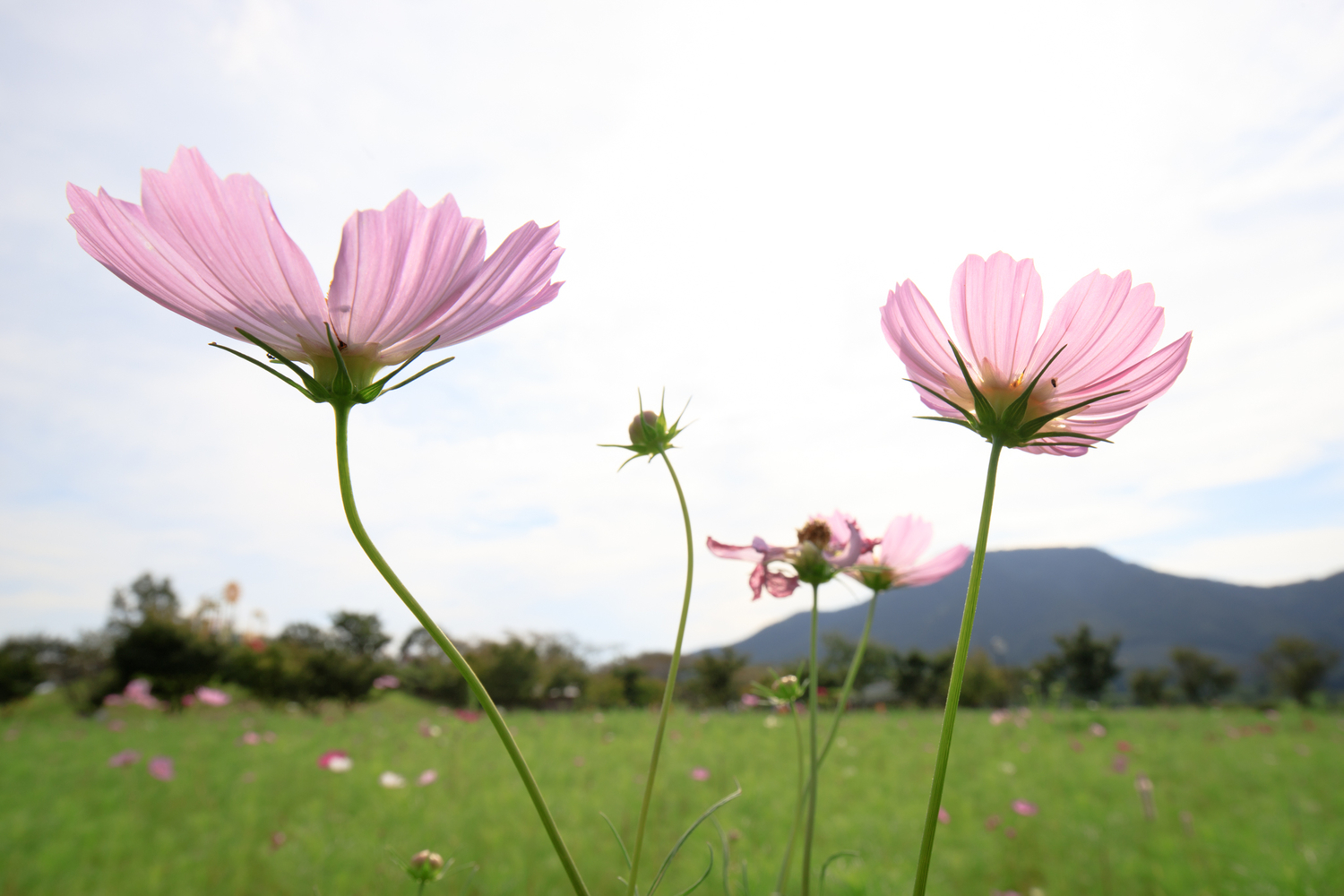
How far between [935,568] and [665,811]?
2.91 m

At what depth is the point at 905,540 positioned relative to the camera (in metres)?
0.76

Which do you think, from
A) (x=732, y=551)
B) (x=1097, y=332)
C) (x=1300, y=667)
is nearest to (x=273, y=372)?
(x=732, y=551)

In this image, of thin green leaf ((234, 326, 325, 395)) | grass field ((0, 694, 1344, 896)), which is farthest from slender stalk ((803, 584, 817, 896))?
grass field ((0, 694, 1344, 896))

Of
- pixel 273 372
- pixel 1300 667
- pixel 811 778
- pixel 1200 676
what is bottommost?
pixel 1200 676

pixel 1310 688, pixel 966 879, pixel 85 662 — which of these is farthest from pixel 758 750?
pixel 1310 688

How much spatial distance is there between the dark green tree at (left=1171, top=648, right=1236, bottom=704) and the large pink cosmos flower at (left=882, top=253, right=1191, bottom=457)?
1026 inches

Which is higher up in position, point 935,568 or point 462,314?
point 462,314

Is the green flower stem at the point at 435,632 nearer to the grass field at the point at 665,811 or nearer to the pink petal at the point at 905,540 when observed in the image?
the pink petal at the point at 905,540

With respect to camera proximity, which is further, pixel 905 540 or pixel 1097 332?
pixel 905 540

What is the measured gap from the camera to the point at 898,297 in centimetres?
49

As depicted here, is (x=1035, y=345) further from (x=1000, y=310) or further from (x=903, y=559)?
(x=903, y=559)

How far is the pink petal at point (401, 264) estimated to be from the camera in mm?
394

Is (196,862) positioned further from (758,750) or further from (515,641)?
(515,641)

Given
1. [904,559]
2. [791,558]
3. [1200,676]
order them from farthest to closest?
[1200,676]
[904,559]
[791,558]
